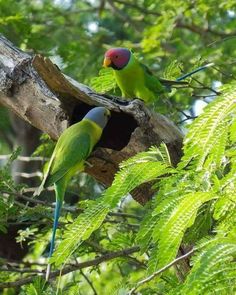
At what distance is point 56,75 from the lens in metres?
2.73

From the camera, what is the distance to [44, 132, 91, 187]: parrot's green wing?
2.80m

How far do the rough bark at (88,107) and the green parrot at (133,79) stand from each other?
0.55 m

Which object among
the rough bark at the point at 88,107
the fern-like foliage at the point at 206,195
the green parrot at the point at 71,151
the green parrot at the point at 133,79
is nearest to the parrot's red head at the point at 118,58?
the green parrot at the point at 133,79

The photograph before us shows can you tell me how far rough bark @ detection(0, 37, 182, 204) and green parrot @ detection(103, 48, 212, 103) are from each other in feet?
1.81

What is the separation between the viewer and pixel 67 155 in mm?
2809

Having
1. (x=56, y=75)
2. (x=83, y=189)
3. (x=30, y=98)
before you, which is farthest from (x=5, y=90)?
(x=83, y=189)

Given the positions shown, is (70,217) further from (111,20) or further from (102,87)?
(111,20)

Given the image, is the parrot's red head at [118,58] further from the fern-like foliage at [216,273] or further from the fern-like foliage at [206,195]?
the fern-like foliage at [216,273]

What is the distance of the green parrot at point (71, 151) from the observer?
9.19 ft

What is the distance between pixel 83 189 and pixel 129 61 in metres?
0.86

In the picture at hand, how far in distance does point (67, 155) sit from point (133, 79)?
1.00m

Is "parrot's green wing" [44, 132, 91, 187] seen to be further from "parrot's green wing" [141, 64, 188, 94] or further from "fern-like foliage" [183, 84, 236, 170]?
"fern-like foliage" [183, 84, 236, 170]

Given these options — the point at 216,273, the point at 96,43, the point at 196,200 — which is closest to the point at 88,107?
the point at 196,200

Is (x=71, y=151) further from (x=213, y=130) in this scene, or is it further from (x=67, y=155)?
(x=213, y=130)
